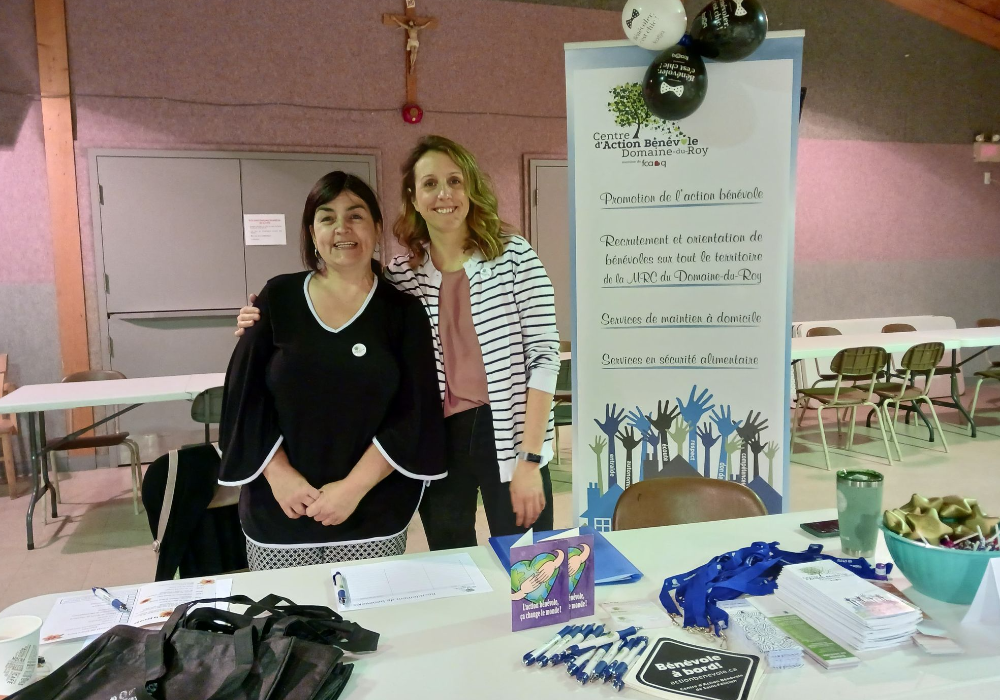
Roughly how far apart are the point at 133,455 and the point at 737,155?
12.8ft

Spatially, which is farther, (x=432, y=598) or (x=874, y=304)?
(x=874, y=304)

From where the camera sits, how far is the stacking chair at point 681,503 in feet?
6.49

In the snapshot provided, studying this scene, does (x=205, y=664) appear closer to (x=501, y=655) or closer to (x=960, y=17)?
(x=501, y=655)

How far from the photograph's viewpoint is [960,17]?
7316 mm

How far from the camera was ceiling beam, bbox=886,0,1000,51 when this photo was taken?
7145mm

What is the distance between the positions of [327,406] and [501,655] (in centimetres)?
91

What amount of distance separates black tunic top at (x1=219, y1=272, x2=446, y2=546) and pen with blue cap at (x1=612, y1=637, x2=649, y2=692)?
898 mm

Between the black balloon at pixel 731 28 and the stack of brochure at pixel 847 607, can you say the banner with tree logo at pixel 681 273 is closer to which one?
the black balloon at pixel 731 28

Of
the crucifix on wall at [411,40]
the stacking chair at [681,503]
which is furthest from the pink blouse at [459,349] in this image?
the crucifix on wall at [411,40]

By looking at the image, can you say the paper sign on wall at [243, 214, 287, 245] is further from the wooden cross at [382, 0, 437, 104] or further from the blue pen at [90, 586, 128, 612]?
the blue pen at [90, 586, 128, 612]

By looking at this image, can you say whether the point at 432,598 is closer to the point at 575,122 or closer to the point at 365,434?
the point at 365,434

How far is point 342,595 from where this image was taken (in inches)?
55.4

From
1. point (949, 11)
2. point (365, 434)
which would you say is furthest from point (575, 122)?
point (949, 11)

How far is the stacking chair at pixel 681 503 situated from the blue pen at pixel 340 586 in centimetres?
80
